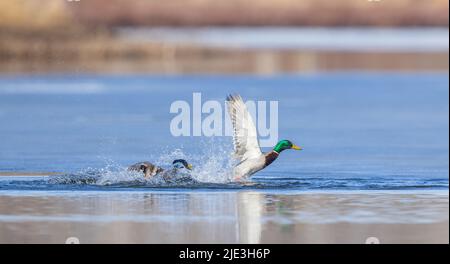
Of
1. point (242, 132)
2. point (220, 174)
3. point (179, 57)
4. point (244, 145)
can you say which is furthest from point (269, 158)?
point (179, 57)

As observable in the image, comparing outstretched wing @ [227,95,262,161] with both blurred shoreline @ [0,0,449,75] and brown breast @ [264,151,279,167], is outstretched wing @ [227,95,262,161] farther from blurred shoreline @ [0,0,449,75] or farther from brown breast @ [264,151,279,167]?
blurred shoreline @ [0,0,449,75]

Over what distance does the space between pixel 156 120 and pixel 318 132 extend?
2315 millimetres

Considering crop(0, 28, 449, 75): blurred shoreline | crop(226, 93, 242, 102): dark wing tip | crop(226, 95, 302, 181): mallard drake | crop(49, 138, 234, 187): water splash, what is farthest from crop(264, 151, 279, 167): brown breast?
crop(0, 28, 449, 75): blurred shoreline

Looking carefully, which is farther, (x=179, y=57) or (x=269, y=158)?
(x=179, y=57)

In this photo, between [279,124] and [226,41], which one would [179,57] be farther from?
[279,124]

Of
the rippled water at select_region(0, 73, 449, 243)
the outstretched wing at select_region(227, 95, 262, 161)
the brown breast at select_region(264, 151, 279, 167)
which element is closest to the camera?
the rippled water at select_region(0, 73, 449, 243)

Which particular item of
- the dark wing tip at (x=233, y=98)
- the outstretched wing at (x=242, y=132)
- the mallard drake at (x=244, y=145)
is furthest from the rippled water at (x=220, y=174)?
the dark wing tip at (x=233, y=98)

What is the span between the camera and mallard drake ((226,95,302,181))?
1109 centimetres

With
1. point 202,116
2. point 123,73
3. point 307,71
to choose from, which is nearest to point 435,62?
point 307,71

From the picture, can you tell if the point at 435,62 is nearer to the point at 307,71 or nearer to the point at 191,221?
the point at 307,71

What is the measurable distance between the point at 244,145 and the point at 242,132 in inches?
5.8

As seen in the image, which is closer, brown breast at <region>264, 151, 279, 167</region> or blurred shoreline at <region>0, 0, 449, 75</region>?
brown breast at <region>264, 151, 279, 167</region>

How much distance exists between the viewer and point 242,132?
11.1m

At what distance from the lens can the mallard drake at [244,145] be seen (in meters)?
11.1
